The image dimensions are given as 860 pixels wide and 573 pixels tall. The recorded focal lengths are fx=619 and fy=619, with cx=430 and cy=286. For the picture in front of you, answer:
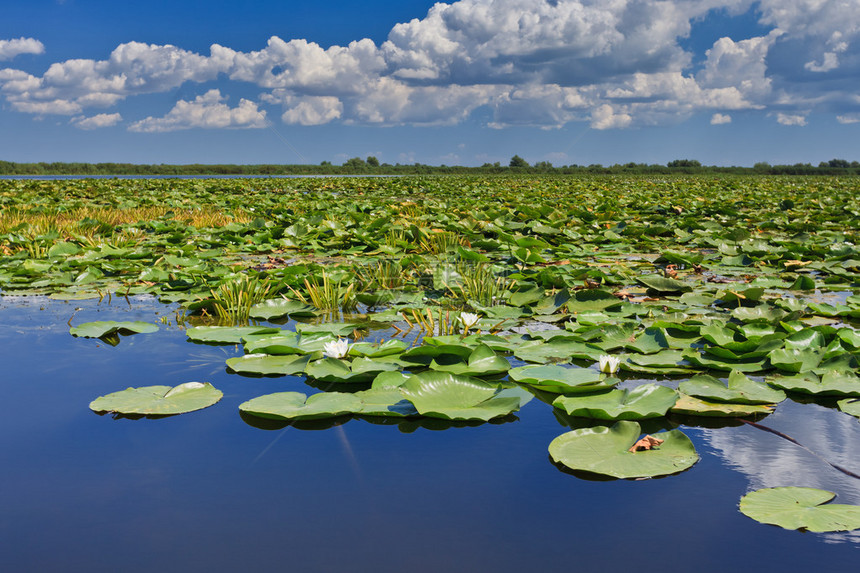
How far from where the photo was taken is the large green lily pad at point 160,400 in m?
2.24

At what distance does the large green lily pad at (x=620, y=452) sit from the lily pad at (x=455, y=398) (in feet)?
0.95

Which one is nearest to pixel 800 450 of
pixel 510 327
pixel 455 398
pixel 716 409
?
pixel 716 409

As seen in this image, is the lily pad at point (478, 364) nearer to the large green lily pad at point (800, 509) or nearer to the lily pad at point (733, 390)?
the lily pad at point (733, 390)

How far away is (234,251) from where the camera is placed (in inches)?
258

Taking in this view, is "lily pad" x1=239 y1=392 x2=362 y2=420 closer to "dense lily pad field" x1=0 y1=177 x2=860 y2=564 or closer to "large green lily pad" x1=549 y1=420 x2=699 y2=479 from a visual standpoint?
"dense lily pad field" x1=0 y1=177 x2=860 y2=564

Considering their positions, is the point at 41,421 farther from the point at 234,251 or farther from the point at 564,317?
the point at 234,251

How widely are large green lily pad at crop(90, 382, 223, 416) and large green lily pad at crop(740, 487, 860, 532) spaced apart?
71.3 inches

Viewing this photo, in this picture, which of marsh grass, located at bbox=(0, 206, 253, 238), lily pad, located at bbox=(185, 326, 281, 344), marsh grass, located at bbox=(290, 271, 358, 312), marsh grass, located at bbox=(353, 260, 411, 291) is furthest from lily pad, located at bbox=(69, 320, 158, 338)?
marsh grass, located at bbox=(0, 206, 253, 238)

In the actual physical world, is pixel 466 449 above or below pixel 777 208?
below

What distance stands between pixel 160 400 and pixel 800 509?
2087 mm

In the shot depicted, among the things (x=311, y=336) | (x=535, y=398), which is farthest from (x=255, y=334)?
(x=535, y=398)

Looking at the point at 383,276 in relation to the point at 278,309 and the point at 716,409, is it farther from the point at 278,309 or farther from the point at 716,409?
the point at 716,409

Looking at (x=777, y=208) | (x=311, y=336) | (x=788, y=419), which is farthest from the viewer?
(x=777, y=208)

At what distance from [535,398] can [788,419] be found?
35.0 inches
